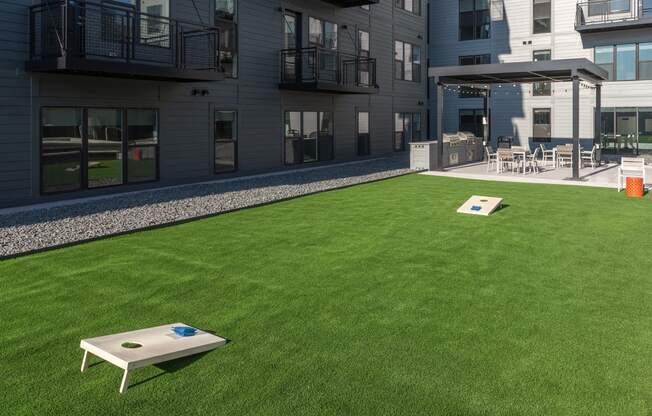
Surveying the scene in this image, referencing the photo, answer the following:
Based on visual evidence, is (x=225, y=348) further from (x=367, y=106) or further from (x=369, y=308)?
(x=367, y=106)

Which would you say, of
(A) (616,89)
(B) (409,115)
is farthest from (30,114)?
(A) (616,89)

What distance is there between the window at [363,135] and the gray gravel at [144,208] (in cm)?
646

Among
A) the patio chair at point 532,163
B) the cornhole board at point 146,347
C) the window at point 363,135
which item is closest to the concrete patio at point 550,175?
the patio chair at point 532,163

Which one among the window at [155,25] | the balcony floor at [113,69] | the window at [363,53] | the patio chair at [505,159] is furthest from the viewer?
the window at [363,53]

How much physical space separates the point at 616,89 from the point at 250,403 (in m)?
28.0

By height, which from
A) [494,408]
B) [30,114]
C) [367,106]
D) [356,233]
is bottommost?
[494,408]

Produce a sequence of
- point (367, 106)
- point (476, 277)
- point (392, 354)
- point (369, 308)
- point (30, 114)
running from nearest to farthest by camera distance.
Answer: point (392, 354) → point (369, 308) → point (476, 277) → point (30, 114) → point (367, 106)

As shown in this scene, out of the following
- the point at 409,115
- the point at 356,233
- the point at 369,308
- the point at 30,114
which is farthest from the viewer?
the point at 409,115

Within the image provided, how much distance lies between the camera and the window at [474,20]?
32406mm

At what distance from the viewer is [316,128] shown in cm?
2348

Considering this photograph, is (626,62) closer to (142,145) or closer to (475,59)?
(475,59)

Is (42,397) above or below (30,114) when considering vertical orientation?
below

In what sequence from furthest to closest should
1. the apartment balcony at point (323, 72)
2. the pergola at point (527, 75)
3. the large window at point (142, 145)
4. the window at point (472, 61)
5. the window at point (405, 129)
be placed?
the window at point (472, 61)
the window at point (405, 129)
the apartment balcony at point (323, 72)
the pergola at point (527, 75)
the large window at point (142, 145)

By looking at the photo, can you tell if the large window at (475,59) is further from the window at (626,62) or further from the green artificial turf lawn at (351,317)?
the green artificial turf lawn at (351,317)
